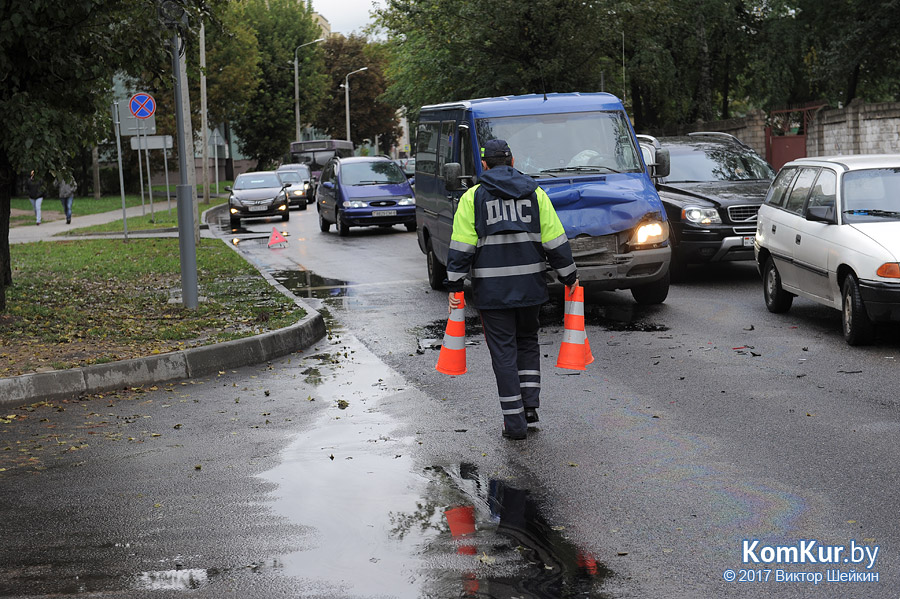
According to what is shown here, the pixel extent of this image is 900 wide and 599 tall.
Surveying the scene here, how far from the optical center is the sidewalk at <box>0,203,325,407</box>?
8570 millimetres

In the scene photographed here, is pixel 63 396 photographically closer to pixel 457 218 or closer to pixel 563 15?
pixel 457 218

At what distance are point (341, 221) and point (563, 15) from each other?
8398mm

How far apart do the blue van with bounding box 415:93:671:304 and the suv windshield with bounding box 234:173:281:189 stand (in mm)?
18931

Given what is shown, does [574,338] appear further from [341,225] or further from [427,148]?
[341,225]

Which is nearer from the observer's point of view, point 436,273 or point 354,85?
point 436,273

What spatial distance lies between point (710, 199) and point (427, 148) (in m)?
3.82

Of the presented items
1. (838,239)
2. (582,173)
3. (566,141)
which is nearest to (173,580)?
(838,239)

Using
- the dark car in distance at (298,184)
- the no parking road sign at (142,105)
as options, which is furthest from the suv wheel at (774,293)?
the dark car in distance at (298,184)

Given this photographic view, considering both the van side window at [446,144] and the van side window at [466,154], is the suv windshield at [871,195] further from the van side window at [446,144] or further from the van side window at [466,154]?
the van side window at [446,144]

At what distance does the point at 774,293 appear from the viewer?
11820mm

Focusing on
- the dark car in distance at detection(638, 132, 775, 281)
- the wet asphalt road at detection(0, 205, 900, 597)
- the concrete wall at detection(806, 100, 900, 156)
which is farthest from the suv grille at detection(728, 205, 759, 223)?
the concrete wall at detection(806, 100, 900, 156)

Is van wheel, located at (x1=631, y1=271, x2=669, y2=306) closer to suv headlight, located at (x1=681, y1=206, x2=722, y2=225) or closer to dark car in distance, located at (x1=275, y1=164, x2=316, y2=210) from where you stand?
suv headlight, located at (x1=681, y1=206, x2=722, y2=225)

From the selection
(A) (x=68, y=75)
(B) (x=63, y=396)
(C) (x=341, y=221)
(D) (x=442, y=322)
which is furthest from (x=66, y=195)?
(B) (x=63, y=396)

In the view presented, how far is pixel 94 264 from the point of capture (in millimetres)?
19500
